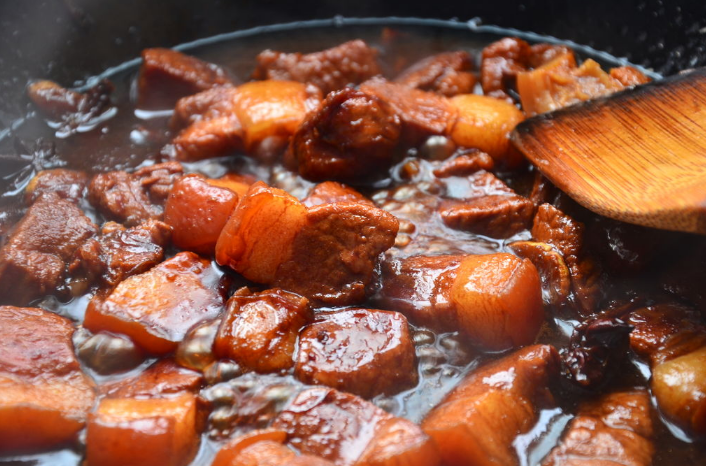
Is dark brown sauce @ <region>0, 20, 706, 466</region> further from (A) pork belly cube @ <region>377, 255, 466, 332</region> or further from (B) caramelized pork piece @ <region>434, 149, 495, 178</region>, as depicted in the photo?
(B) caramelized pork piece @ <region>434, 149, 495, 178</region>

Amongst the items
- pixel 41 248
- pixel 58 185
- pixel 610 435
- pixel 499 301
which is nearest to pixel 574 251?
pixel 499 301

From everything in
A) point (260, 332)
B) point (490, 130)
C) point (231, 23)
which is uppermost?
point (231, 23)

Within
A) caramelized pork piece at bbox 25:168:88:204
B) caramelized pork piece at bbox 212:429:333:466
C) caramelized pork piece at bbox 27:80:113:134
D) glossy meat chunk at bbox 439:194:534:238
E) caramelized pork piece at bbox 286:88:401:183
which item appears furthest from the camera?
caramelized pork piece at bbox 27:80:113:134

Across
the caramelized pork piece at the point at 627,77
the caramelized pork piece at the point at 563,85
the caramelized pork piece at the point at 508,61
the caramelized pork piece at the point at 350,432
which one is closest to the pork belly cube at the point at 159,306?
the caramelized pork piece at the point at 350,432

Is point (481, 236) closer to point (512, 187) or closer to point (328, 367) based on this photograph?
point (512, 187)

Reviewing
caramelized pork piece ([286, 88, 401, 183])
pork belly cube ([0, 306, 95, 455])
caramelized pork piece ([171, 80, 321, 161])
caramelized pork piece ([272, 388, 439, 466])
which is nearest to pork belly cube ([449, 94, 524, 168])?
→ caramelized pork piece ([286, 88, 401, 183])

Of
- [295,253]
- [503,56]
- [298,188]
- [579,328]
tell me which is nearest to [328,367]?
[295,253]

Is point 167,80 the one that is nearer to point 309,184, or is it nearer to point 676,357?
point 309,184

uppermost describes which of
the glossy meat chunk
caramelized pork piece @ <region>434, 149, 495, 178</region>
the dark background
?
the dark background
